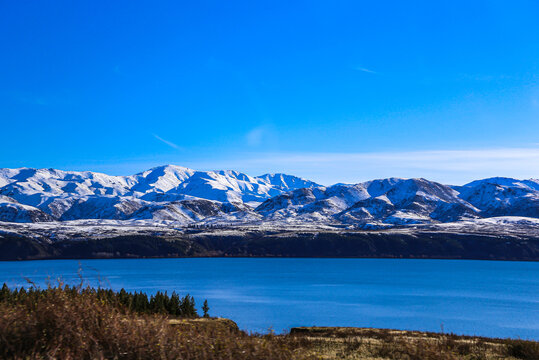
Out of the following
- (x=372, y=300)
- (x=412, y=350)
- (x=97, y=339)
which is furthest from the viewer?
(x=372, y=300)

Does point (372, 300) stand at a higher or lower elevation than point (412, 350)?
lower

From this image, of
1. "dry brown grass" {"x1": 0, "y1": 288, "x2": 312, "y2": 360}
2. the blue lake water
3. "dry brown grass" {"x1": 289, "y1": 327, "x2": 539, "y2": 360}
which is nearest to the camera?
"dry brown grass" {"x1": 0, "y1": 288, "x2": 312, "y2": 360}

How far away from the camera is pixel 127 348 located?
1098 centimetres

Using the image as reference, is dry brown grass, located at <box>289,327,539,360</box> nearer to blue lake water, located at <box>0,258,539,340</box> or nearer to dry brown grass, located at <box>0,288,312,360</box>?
dry brown grass, located at <box>0,288,312,360</box>

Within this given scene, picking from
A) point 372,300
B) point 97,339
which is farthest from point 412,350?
point 372,300

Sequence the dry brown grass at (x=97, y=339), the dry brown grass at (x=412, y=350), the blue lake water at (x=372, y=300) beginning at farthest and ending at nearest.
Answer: the blue lake water at (x=372, y=300) → the dry brown grass at (x=412, y=350) → the dry brown grass at (x=97, y=339)

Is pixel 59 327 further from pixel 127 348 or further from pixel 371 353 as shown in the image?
pixel 371 353

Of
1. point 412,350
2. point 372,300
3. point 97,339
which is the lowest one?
point 372,300

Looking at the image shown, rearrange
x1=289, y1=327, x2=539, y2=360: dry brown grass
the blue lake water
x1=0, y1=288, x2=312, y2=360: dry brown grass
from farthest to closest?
the blue lake water → x1=289, y1=327, x2=539, y2=360: dry brown grass → x1=0, y1=288, x2=312, y2=360: dry brown grass

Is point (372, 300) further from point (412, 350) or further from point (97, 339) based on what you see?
point (97, 339)

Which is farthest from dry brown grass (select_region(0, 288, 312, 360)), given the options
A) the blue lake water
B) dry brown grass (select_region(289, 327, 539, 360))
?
the blue lake water

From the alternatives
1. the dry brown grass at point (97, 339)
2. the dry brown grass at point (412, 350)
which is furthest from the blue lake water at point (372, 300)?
the dry brown grass at point (97, 339)

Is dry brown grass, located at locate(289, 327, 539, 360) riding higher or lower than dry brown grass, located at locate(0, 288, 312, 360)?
lower

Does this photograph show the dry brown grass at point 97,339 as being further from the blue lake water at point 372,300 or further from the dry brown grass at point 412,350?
the blue lake water at point 372,300
